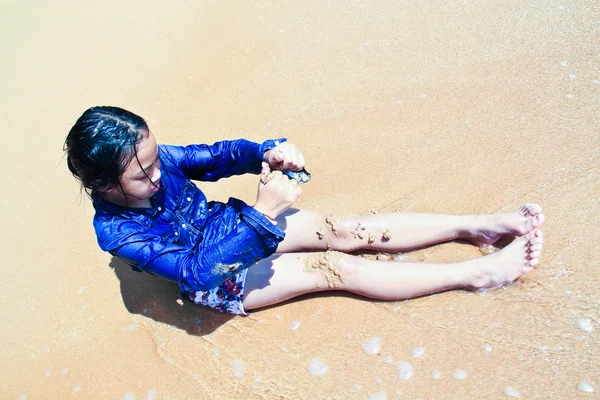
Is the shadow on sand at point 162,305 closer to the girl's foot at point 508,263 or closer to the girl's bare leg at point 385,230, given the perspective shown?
the girl's bare leg at point 385,230

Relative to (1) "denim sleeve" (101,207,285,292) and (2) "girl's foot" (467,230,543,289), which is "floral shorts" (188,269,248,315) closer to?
(1) "denim sleeve" (101,207,285,292)

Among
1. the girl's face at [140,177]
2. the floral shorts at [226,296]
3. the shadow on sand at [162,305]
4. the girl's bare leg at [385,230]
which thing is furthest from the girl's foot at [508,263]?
the girl's face at [140,177]

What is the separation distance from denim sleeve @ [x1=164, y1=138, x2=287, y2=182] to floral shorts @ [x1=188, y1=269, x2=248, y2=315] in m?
0.53

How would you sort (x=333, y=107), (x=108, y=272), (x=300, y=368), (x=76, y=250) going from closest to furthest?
(x=300, y=368)
(x=108, y=272)
(x=76, y=250)
(x=333, y=107)

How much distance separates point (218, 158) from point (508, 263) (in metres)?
1.46

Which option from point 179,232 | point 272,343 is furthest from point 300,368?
point 179,232

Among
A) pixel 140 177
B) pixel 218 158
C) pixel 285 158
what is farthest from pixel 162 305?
pixel 285 158

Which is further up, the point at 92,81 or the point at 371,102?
the point at 92,81

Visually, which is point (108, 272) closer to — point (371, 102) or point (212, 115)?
point (212, 115)

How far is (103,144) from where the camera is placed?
1929 mm

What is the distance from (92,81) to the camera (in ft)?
15.6

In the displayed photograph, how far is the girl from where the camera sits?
2.01m

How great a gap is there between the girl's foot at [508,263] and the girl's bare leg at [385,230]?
0.15 metres

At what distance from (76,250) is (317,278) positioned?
1.80 m
